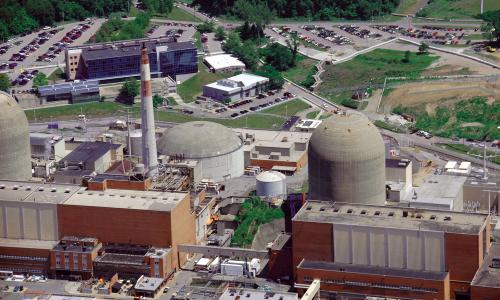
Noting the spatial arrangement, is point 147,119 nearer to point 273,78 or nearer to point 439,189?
point 439,189

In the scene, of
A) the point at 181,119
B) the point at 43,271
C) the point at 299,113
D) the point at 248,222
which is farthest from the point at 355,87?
the point at 43,271

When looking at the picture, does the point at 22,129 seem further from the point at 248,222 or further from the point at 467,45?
the point at 467,45

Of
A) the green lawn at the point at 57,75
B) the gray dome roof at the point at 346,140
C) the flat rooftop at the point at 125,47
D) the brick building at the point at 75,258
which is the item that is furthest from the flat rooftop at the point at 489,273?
the green lawn at the point at 57,75

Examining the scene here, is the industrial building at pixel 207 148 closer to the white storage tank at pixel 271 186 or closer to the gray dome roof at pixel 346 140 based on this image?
the white storage tank at pixel 271 186

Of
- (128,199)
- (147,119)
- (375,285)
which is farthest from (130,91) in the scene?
(375,285)

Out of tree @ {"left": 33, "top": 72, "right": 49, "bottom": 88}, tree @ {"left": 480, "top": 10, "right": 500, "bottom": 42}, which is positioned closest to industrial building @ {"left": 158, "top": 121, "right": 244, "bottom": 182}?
tree @ {"left": 33, "top": 72, "right": 49, "bottom": 88}
